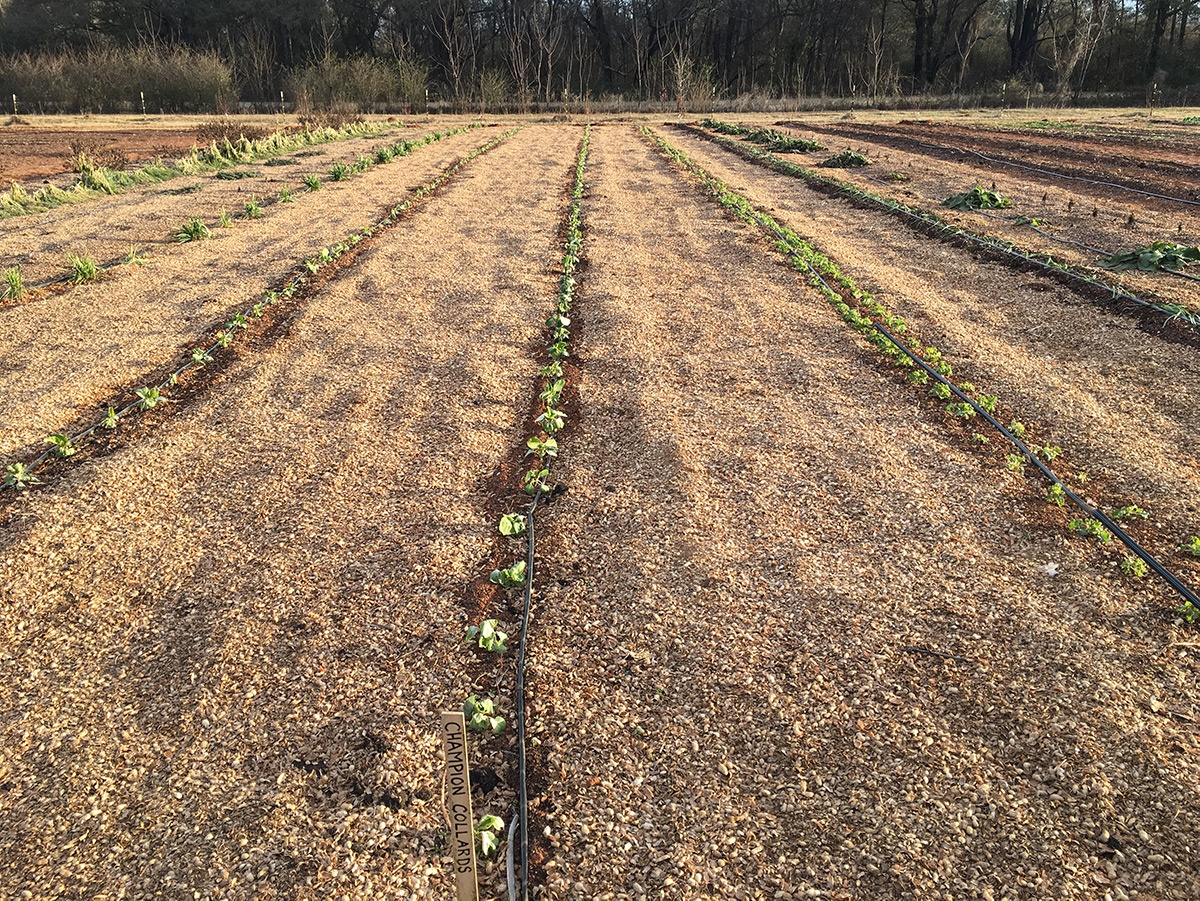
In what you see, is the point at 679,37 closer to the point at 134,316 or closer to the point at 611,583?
the point at 134,316

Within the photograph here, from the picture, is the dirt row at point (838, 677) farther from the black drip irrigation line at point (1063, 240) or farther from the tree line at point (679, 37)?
the tree line at point (679, 37)

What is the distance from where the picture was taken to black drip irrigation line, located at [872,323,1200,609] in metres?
3.51

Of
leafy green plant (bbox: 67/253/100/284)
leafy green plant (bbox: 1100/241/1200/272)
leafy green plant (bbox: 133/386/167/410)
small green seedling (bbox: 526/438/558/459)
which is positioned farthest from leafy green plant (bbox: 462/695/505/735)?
leafy green plant (bbox: 1100/241/1200/272)

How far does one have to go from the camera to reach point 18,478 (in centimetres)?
443

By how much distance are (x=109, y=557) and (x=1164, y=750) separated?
457 centimetres

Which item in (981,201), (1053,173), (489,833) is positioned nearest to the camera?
(489,833)

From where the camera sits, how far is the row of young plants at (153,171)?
11.9m

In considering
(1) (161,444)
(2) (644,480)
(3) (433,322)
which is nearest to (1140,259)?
(2) (644,480)

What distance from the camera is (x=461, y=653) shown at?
327 centimetres

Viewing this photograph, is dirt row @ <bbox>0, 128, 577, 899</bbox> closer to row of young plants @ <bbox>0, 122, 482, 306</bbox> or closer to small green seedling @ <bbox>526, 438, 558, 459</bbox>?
small green seedling @ <bbox>526, 438, 558, 459</bbox>

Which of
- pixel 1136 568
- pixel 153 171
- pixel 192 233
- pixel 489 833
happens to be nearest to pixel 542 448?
pixel 489 833

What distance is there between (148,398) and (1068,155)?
16.8m

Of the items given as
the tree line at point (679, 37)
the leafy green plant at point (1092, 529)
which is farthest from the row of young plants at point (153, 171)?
the tree line at point (679, 37)

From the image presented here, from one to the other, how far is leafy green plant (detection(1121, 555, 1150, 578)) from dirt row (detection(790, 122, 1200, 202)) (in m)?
10.0
